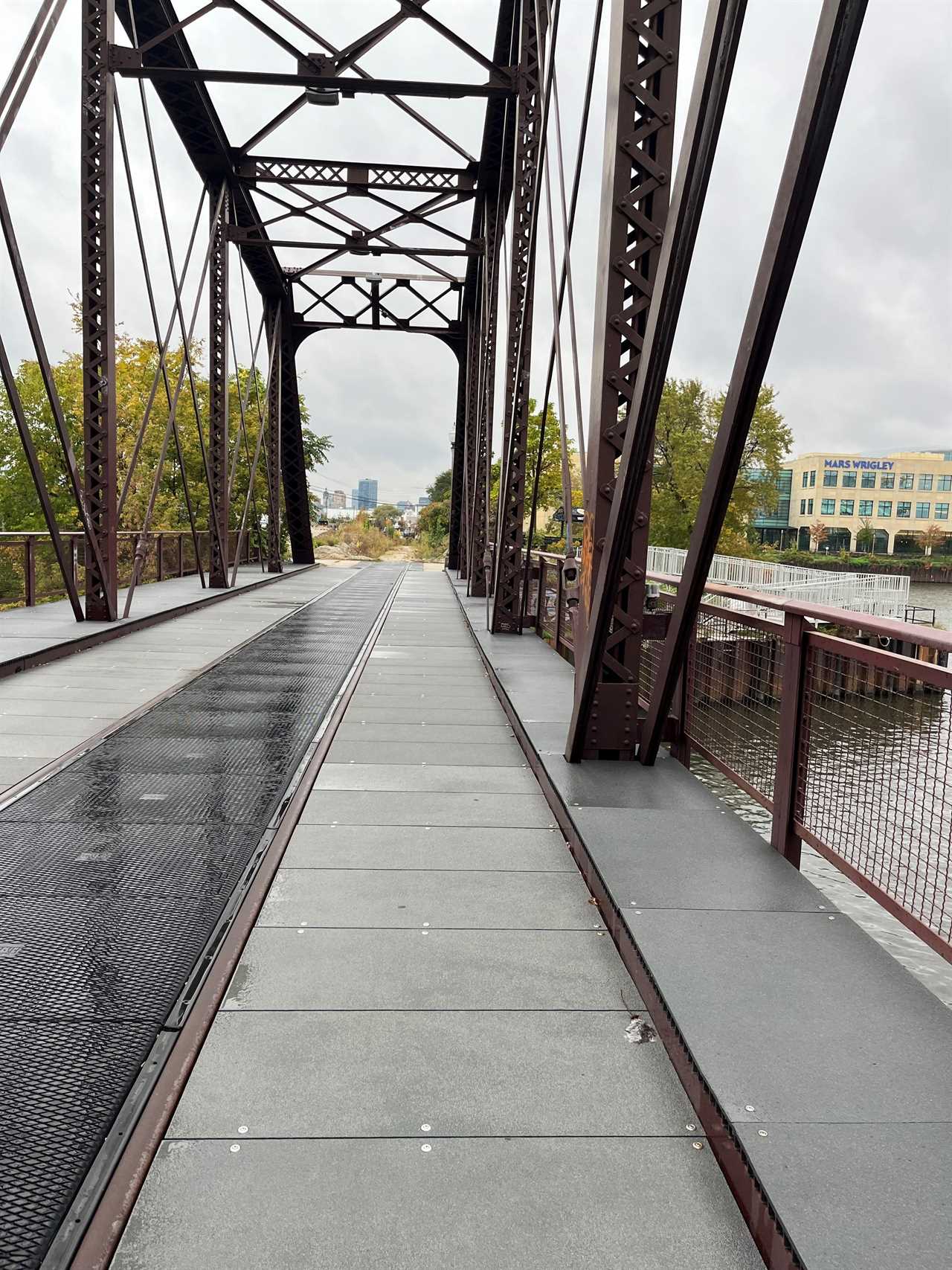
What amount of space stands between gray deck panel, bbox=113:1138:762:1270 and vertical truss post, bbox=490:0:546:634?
10.2m

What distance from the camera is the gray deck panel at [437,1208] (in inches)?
73.4

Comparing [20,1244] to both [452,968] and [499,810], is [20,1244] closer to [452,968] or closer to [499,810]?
[452,968]

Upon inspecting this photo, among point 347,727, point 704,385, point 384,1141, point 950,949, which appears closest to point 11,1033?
point 384,1141

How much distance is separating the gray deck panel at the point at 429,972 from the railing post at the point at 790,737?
1.00 metres

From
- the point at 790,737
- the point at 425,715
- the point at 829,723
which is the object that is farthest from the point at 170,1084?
the point at 425,715

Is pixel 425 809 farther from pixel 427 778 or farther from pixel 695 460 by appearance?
pixel 695 460

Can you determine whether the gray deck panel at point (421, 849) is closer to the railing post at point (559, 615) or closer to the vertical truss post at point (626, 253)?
the vertical truss post at point (626, 253)

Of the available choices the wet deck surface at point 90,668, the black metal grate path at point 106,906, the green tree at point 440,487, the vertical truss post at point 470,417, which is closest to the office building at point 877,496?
the green tree at point 440,487

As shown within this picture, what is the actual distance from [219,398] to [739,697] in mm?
15454

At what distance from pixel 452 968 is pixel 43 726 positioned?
4.32 meters

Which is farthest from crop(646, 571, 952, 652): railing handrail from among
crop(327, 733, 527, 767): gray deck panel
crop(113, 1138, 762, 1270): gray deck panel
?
crop(327, 733, 527, 767): gray deck panel

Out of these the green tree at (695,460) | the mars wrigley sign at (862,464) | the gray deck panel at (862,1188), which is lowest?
the gray deck panel at (862,1188)

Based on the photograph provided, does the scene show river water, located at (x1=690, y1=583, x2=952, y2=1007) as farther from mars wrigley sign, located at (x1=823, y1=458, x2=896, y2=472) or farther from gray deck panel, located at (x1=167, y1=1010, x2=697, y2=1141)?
mars wrigley sign, located at (x1=823, y1=458, x2=896, y2=472)

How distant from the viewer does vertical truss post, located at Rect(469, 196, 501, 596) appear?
16.4 meters
